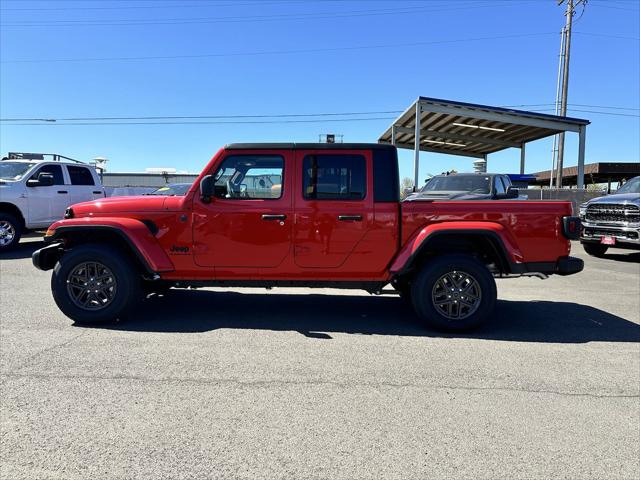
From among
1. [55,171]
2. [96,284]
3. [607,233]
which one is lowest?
[607,233]

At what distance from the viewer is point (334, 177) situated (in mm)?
4910

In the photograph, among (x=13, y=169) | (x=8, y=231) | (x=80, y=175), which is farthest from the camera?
(x=80, y=175)

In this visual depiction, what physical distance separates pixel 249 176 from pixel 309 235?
97 centimetres

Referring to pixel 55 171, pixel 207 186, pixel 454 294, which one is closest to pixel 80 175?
pixel 55 171

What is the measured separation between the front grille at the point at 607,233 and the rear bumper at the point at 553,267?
6857 millimetres

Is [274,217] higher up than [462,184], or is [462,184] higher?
[462,184]

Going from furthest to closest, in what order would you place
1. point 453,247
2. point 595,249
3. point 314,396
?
point 595,249 < point 453,247 < point 314,396

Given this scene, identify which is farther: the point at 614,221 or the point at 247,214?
the point at 614,221

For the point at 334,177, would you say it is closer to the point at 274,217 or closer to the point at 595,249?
the point at 274,217

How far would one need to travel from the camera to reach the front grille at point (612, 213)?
10.2 metres

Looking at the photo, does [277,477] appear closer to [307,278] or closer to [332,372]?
[332,372]

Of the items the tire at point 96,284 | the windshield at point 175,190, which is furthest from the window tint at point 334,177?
the windshield at point 175,190

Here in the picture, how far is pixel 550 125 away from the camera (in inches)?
698

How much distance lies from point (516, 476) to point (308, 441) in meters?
1.18
